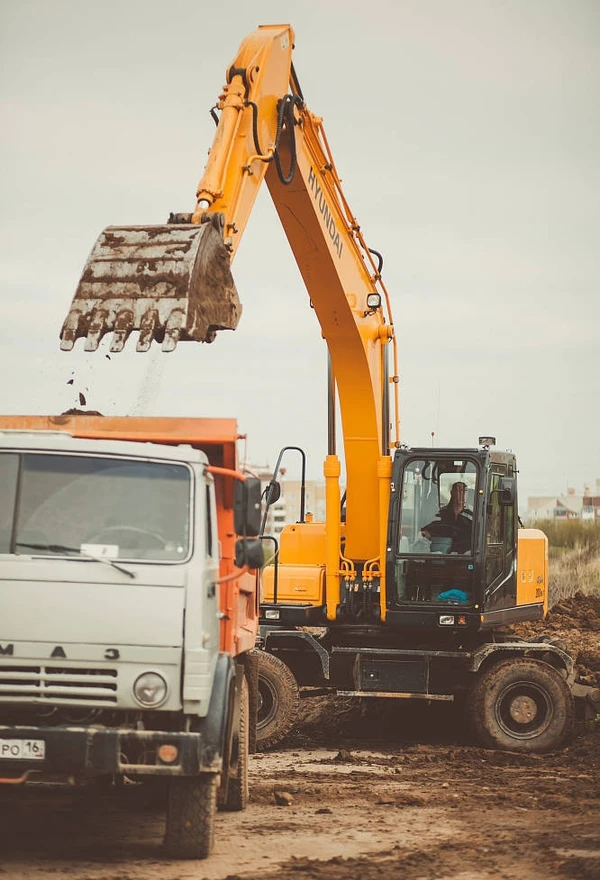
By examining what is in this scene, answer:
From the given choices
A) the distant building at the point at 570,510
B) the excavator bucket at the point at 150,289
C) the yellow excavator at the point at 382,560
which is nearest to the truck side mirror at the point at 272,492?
the yellow excavator at the point at 382,560

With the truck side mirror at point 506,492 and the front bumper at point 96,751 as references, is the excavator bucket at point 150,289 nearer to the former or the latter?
the front bumper at point 96,751

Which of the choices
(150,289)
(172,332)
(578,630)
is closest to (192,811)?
(172,332)

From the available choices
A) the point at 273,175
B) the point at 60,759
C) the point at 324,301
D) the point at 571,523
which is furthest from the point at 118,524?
the point at 571,523

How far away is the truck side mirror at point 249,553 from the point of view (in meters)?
8.30

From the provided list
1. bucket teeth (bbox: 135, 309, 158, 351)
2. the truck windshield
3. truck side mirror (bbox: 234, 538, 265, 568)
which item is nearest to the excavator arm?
bucket teeth (bbox: 135, 309, 158, 351)

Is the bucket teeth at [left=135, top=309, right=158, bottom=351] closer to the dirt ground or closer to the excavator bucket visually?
the excavator bucket

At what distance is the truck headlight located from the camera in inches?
307

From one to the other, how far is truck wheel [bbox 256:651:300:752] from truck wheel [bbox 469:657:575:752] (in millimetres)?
1953

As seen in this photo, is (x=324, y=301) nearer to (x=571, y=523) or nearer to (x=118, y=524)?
(x=118, y=524)

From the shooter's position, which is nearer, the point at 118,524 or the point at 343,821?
the point at 118,524

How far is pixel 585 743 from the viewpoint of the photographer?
1391 cm

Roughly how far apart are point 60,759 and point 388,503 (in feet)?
23.6

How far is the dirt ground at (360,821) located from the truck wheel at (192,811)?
0.14m

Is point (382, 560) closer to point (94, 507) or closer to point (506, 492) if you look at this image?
point (506, 492)
